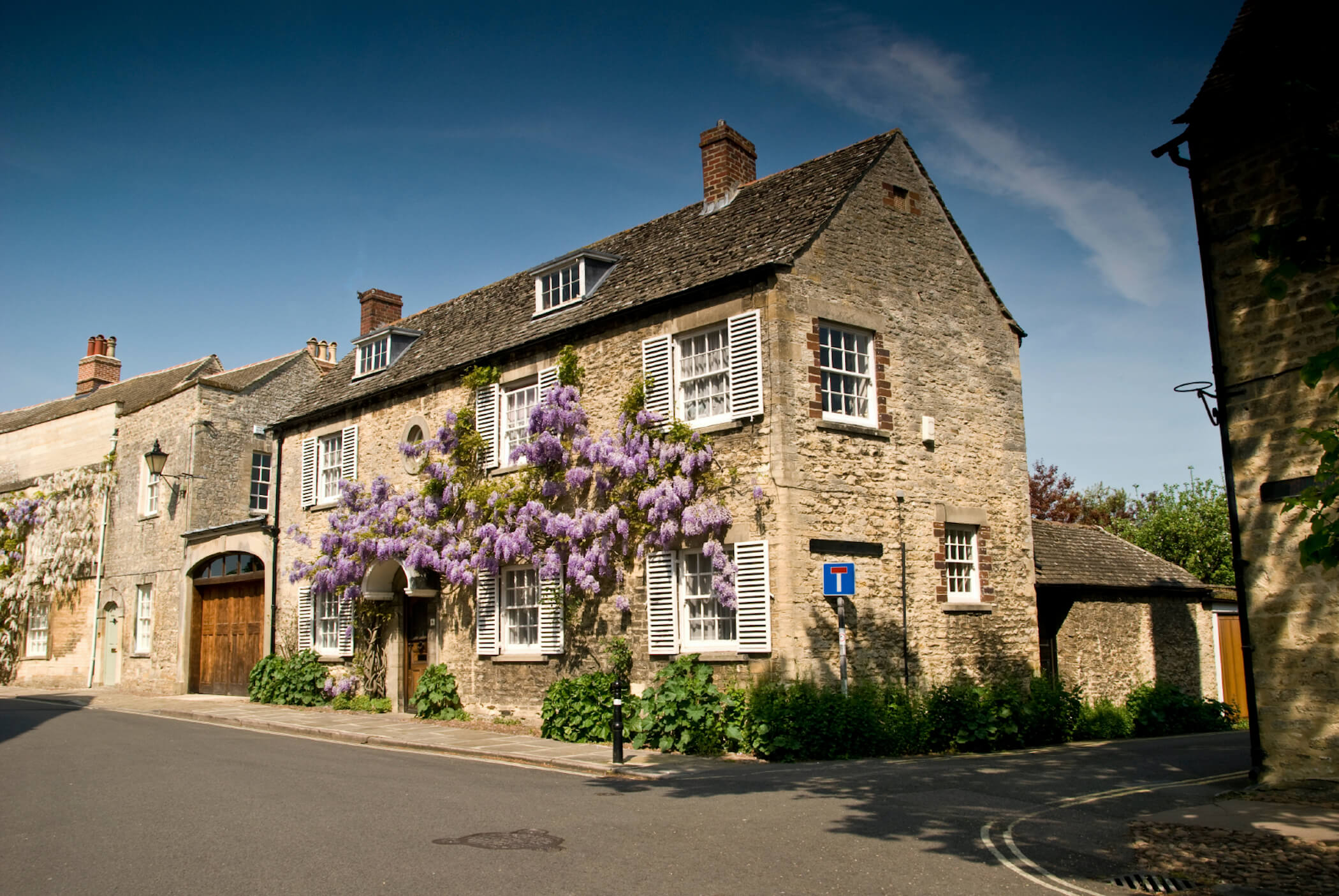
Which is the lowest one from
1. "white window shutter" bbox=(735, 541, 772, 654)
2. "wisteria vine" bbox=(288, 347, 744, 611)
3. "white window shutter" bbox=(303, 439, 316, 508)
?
"white window shutter" bbox=(735, 541, 772, 654)

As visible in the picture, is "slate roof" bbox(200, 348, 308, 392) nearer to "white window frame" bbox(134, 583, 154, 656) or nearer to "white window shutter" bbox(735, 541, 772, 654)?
"white window frame" bbox(134, 583, 154, 656)

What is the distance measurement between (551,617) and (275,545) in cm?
1024

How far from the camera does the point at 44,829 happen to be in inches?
340

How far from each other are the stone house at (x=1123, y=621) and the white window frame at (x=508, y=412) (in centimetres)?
987

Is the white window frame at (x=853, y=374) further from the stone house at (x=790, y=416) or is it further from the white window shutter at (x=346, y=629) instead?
the white window shutter at (x=346, y=629)

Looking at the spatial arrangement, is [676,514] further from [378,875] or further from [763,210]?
[378,875]

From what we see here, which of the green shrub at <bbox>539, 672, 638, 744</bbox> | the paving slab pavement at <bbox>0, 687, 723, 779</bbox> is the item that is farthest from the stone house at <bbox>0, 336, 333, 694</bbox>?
the green shrub at <bbox>539, 672, 638, 744</bbox>

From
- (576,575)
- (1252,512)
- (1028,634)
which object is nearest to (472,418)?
(576,575)

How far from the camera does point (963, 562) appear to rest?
1722 centimetres

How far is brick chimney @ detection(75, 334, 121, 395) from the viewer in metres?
36.1

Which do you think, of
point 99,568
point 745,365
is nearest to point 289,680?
point 99,568

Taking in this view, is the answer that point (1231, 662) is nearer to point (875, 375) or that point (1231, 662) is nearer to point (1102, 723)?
point (1102, 723)

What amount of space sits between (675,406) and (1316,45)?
30.9ft

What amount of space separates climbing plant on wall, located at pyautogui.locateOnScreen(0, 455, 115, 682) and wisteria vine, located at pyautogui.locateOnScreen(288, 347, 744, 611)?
1160 centimetres
